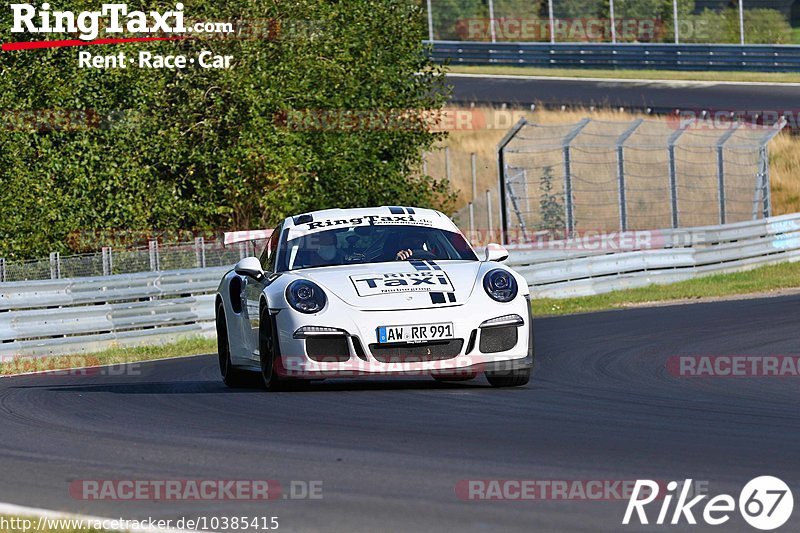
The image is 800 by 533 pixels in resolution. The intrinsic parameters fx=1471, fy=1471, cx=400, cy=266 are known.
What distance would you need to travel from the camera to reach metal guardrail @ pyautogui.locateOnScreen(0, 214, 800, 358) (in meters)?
16.6

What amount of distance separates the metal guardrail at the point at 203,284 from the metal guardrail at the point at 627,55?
16.1 m

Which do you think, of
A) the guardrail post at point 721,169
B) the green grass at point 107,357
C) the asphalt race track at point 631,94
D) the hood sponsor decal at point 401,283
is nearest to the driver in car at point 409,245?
the hood sponsor decal at point 401,283

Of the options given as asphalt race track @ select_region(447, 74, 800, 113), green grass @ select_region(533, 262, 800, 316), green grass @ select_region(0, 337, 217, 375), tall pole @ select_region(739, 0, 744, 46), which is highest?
tall pole @ select_region(739, 0, 744, 46)

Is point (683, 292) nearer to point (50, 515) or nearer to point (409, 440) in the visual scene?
point (409, 440)

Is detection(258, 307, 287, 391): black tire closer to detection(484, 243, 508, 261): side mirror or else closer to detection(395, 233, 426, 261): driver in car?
detection(395, 233, 426, 261): driver in car

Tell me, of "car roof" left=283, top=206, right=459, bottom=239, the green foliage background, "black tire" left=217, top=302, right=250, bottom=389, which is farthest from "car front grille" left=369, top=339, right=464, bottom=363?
the green foliage background

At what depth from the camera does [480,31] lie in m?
49.2

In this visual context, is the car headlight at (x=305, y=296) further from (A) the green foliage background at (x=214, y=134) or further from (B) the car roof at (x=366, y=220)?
(A) the green foliage background at (x=214, y=134)

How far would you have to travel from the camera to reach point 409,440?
7.26 m

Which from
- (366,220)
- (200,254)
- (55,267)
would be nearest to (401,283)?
(366,220)

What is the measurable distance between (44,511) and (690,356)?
24.7ft

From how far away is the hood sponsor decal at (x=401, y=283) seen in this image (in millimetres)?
9453

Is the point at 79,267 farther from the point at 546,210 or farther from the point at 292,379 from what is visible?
the point at 546,210

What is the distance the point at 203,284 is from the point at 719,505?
1394 centimetres
